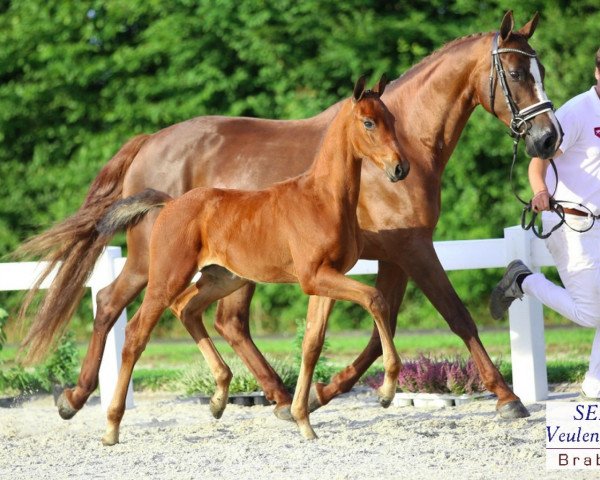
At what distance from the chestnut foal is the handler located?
45.6 inches

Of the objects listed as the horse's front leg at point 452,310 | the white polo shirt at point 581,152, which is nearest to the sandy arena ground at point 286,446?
the horse's front leg at point 452,310

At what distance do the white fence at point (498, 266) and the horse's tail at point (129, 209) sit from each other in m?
0.68

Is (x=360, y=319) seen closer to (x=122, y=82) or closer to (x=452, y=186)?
(x=452, y=186)

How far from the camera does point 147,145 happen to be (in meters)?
7.28

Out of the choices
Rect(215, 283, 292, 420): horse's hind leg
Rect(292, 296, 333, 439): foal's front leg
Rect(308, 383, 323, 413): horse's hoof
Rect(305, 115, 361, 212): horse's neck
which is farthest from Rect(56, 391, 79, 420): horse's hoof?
Rect(305, 115, 361, 212): horse's neck

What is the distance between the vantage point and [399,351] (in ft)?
33.3

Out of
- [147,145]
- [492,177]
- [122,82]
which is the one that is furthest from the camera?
[122,82]

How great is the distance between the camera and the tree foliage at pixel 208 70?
1223 centimetres

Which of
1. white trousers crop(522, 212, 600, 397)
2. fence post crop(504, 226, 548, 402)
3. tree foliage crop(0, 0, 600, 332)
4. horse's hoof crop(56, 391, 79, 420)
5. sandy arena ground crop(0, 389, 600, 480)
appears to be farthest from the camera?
tree foliage crop(0, 0, 600, 332)

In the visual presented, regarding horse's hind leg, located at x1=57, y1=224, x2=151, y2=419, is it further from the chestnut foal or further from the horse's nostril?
the horse's nostril

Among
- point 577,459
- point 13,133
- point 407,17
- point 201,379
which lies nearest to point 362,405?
point 201,379

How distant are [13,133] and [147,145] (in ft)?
22.8

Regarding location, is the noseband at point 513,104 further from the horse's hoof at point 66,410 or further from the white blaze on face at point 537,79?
the horse's hoof at point 66,410

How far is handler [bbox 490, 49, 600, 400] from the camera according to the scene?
5965mm
